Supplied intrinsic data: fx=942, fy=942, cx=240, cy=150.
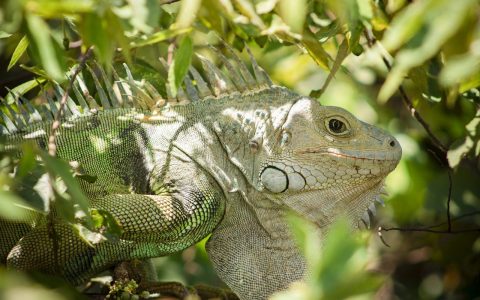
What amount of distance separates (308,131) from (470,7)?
60.5 inches

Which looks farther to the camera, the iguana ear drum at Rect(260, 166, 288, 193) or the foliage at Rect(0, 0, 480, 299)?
the iguana ear drum at Rect(260, 166, 288, 193)

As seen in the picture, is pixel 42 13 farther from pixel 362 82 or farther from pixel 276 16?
pixel 362 82

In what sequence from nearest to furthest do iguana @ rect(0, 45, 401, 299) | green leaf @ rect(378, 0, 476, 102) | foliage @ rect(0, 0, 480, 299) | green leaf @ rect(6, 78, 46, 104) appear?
green leaf @ rect(378, 0, 476, 102), foliage @ rect(0, 0, 480, 299), iguana @ rect(0, 45, 401, 299), green leaf @ rect(6, 78, 46, 104)

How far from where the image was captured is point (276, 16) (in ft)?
9.21

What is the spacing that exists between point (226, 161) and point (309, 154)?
0.99 ft

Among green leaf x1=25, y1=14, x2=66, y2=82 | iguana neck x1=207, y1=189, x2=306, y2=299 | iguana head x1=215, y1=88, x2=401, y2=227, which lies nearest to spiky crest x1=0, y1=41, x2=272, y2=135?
iguana head x1=215, y1=88, x2=401, y2=227

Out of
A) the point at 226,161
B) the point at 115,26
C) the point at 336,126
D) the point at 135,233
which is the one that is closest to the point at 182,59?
the point at 115,26

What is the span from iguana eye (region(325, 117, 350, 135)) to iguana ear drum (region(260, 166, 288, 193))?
24cm

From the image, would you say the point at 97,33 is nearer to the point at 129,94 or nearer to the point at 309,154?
the point at 129,94

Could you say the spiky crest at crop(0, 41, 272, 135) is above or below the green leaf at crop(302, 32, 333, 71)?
below

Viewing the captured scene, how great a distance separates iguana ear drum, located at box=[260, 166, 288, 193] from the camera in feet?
11.0

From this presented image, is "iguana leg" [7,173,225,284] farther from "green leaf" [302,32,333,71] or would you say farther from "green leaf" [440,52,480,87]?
"green leaf" [440,52,480,87]

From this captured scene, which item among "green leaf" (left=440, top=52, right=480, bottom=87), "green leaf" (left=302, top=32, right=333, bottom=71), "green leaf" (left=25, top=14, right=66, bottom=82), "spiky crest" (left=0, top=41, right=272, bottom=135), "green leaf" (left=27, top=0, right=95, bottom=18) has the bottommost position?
"spiky crest" (left=0, top=41, right=272, bottom=135)

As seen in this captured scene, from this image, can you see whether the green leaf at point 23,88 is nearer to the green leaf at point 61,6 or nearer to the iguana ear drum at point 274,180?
the iguana ear drum at point 274,180
